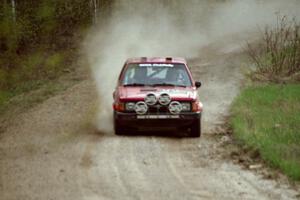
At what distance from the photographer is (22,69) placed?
977 inches

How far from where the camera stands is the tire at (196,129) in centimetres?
1428

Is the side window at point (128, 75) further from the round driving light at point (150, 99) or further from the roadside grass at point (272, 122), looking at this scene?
the roadside grass at point (272, 122)

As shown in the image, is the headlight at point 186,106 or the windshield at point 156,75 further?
the windshield at point 156,75

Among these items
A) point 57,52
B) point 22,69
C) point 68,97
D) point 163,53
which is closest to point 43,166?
point 68,97

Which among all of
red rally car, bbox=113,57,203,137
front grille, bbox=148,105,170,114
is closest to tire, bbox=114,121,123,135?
red rally car, bbox=113,57,203,137

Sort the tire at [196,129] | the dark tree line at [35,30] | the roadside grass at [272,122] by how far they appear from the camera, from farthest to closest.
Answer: the dark tree line at [35,30]
the tire at [196,129]
the roadside grass at [272,122]

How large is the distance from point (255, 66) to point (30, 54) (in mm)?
8443

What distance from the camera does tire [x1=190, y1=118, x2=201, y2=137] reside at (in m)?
14.3

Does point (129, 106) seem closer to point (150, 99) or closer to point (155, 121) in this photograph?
point (150, 99)

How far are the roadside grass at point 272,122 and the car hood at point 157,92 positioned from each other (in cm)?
126

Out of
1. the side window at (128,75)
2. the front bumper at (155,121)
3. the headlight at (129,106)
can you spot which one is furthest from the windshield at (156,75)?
the front bumper at (155,121)

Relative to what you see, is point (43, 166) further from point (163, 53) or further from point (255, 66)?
point (163, 53)

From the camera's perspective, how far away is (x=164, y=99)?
1406cm

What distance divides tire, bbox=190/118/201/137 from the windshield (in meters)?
1.15
